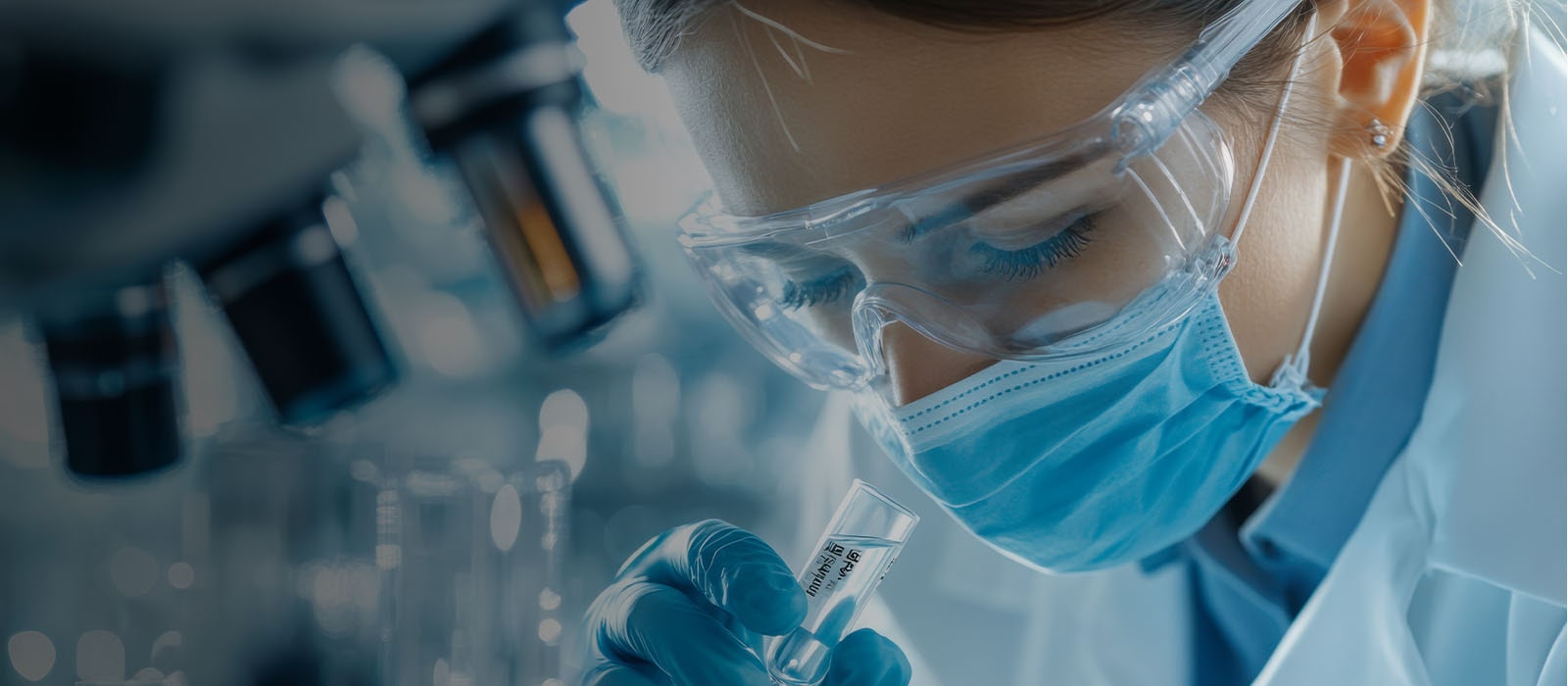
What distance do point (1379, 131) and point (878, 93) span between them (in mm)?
393

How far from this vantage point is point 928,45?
23.7 inches

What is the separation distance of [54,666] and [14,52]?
0.59m

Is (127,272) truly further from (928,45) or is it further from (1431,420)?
(1431,420)

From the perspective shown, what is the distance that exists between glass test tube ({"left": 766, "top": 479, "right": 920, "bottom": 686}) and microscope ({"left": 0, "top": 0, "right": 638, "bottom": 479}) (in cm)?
35

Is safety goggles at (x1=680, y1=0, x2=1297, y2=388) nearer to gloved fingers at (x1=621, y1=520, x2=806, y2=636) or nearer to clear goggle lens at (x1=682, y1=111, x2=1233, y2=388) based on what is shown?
clear goggle lens at (x1=682, y1=111, x2=1233, y2=388)

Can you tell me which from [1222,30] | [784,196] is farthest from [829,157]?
[1222,30]

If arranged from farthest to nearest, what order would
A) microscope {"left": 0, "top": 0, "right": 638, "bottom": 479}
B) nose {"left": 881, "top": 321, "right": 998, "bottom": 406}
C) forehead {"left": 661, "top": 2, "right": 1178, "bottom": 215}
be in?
microscope {"left": 0, "top": 0, "right": 638, "bottom": 479} → nose {"left": 881, "top": 321, "right": 998, "bottom": 406} → forehead {"left": 661, "top": 2, "right": 1178, "bottom": 215}

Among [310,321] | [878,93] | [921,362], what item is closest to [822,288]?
[921,362]

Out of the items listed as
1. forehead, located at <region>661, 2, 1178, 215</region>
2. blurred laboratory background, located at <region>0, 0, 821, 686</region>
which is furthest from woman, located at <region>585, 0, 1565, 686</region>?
blurred laboratory background, located at <region>0, 0, 821, 686</region>

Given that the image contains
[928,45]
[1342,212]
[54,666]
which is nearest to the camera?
[928,45]

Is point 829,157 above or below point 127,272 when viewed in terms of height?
below

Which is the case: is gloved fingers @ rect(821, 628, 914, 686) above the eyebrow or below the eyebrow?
below

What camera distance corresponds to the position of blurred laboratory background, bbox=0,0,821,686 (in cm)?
89

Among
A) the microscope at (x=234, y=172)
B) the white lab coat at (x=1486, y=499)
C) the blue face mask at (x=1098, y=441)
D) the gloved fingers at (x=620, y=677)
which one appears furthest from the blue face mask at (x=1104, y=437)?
the microscope at (x=234, y=172)
